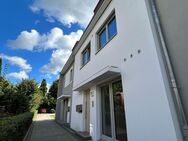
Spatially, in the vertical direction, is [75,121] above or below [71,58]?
below

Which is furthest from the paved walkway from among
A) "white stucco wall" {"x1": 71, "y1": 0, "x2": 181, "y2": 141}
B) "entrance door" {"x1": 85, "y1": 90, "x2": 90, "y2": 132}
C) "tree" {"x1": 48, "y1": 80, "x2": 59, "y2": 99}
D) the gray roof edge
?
"tree" {"x1": 48, "y1": 80, "x2": 59, "y2": 99}

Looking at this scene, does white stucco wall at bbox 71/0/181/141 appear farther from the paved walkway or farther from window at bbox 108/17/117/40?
the paved walkway

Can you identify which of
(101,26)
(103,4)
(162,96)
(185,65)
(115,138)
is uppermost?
(103,4)

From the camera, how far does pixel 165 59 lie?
9.80 ft

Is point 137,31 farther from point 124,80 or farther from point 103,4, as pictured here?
point 103,4

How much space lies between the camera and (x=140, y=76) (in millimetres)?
3521

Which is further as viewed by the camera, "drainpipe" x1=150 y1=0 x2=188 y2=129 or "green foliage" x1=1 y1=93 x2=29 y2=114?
"green foliage" x1=1 y1=93 x2=29 y2=114

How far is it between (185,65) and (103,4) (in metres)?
5.09

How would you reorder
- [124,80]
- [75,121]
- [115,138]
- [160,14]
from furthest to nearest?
1. [75,121]
2. [115,138]
3. [124,80]
4. [160,14]

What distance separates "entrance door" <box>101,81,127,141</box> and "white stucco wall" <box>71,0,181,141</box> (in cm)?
78

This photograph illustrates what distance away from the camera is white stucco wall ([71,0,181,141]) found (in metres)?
2.77

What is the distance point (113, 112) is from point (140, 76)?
93.6 inches

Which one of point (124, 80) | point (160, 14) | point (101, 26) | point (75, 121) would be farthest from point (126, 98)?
point (75, 121)

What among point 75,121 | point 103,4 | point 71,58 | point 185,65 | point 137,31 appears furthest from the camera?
point 71,58
